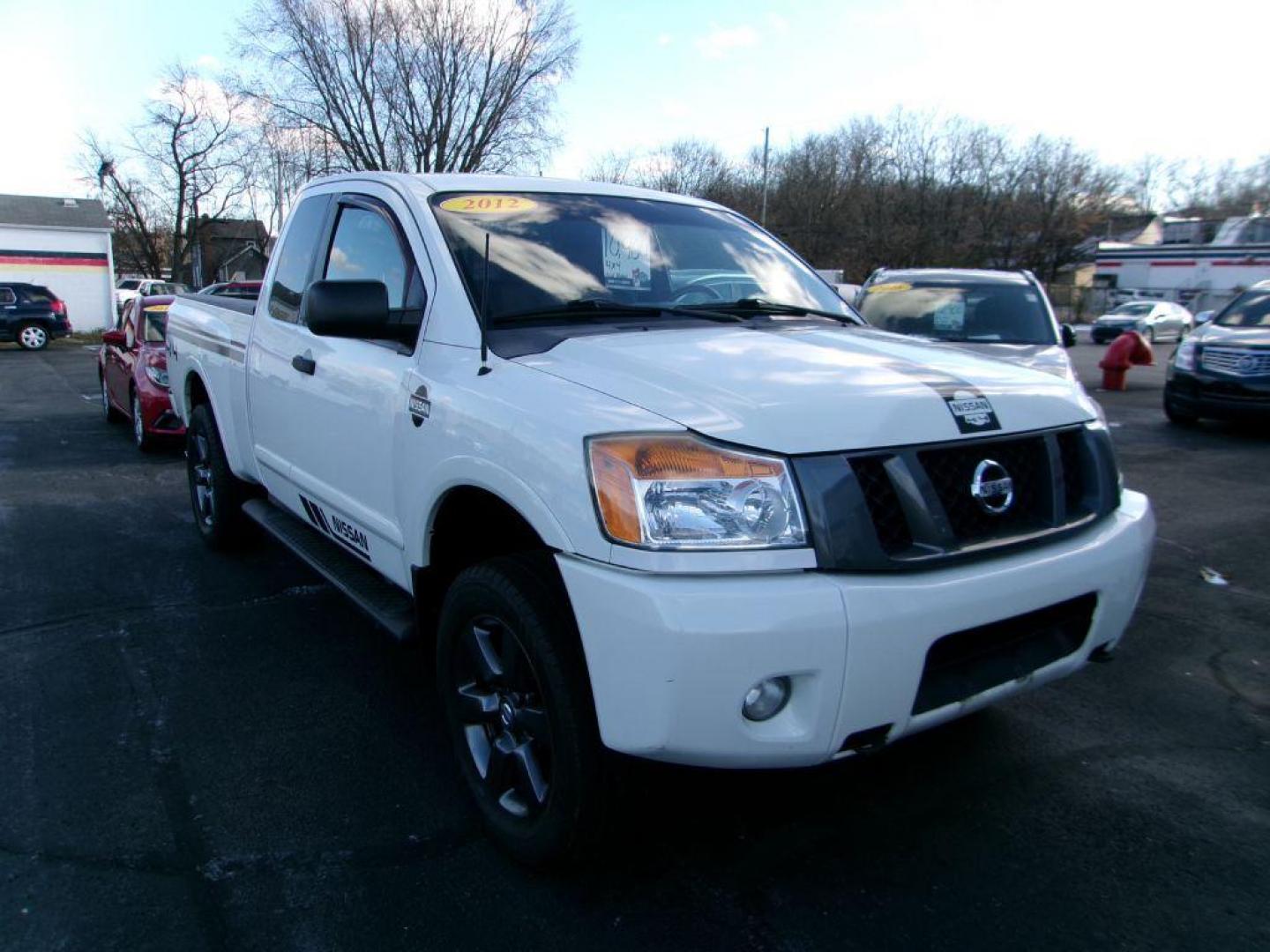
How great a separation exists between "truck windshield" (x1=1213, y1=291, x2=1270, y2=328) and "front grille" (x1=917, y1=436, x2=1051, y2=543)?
1074 centimetres

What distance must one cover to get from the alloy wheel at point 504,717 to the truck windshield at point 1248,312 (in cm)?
1176

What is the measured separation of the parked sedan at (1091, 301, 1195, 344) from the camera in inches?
1264

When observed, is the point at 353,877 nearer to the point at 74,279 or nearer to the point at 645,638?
the point at 645,638

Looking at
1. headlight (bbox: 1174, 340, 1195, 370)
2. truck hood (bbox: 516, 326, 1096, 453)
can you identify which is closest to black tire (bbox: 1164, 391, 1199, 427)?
headlight (bbox: 1174, 340, 1195, 370)

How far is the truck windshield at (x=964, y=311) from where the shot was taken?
7996 millimetres

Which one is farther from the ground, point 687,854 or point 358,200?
point 358,200

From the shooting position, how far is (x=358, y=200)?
3809mm

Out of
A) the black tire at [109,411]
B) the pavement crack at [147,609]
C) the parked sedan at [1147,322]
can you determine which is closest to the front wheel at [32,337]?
the black tire at [109,411]

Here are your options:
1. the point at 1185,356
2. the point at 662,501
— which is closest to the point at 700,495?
the point at 662,501

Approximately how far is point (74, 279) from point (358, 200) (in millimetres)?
42505

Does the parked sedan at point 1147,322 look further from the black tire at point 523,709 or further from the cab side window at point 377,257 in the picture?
the black tire at point 523,709

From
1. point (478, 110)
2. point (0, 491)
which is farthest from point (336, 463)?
point (478, 110)

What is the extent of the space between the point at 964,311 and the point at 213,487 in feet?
20.7

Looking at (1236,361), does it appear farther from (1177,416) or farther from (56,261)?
(56,261)
